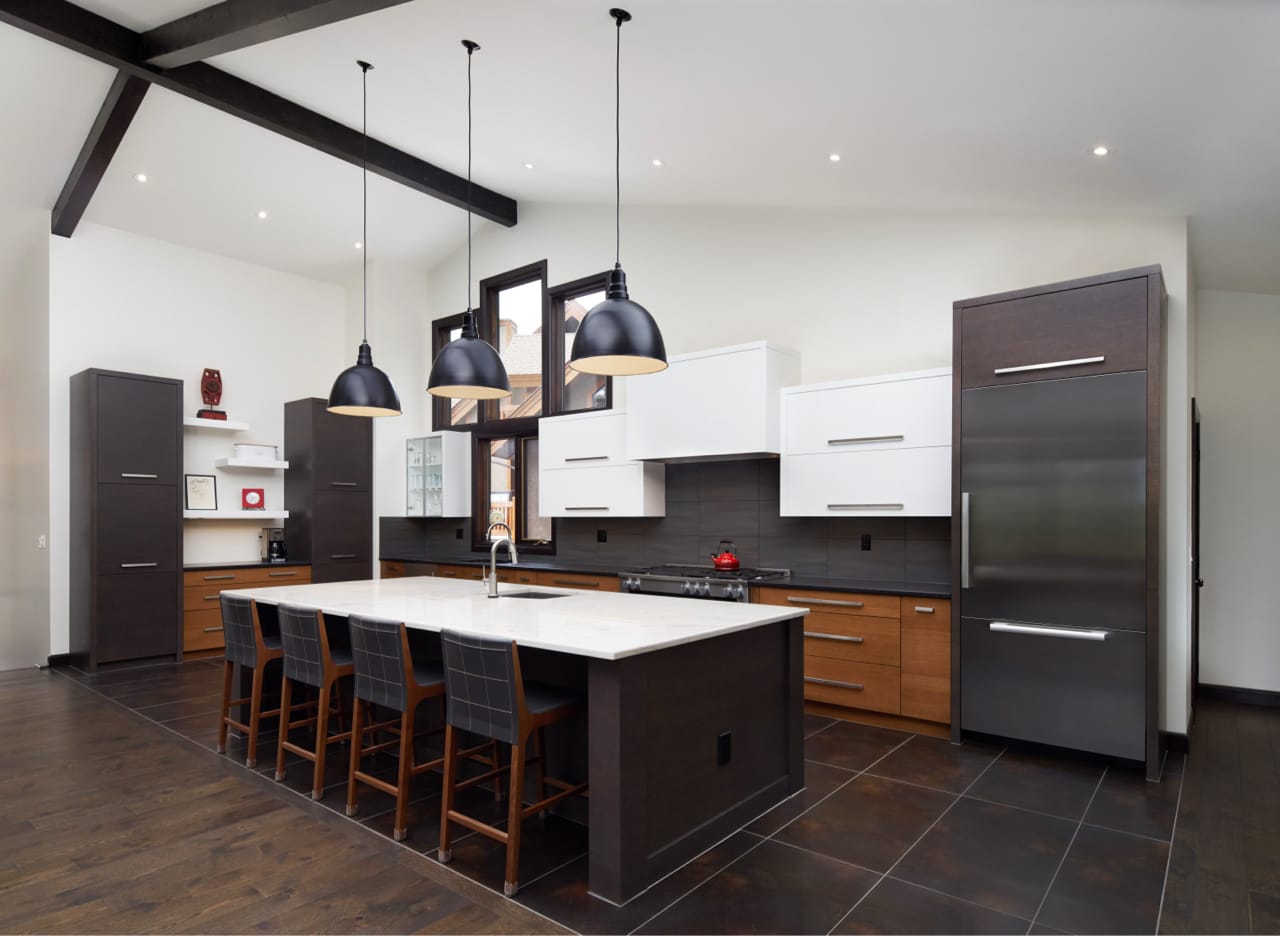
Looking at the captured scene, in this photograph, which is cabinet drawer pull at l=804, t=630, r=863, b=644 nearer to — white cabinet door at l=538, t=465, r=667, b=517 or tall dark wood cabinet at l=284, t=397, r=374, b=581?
white cabinet door at l=538, t=465, r=667, b=517

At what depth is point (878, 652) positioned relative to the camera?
4.11 m

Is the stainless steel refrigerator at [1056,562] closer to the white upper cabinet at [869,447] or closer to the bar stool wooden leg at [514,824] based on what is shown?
the white upper cabinet at [869,447]

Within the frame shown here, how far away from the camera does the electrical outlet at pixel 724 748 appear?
9.14ft

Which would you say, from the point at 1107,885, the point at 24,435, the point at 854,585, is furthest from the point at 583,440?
the point at 24,435

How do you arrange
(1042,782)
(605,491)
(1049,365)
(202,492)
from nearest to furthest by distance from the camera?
(1042,782) → (1049,365) → (605,491) → (202,492)

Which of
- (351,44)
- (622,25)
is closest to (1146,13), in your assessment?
(622,25)

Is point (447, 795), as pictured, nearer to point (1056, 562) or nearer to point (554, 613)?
point (554, 613)

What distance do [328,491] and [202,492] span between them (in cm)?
104

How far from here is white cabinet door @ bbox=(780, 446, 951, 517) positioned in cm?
406

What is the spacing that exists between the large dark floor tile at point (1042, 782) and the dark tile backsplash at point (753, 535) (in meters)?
1.07

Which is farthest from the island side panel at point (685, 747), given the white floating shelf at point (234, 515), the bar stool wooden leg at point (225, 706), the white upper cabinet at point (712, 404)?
the white floating shelf at point (234, 515)

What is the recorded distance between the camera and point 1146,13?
2402mm

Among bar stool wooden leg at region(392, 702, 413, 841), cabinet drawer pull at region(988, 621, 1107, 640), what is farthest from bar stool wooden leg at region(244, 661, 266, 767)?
cabinet drawer pull at region(988, 621, 1107, 640)

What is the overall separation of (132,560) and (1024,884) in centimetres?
630
